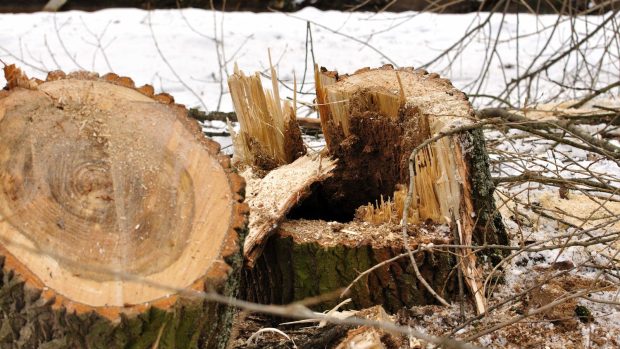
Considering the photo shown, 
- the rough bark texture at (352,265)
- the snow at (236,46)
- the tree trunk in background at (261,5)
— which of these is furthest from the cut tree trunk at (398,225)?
the tree trunk in background at (261,5)

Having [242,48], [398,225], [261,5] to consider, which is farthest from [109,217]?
[261,5]

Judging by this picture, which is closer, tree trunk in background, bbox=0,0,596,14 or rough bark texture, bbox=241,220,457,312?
rough bark texture, bbox=241,220,457,312

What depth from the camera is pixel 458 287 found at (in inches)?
109

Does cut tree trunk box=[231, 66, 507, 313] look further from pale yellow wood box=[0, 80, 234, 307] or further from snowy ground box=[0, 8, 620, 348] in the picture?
snowy ground box=[0, 8, 620, 348]

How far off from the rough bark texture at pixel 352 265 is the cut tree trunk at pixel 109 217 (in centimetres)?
53

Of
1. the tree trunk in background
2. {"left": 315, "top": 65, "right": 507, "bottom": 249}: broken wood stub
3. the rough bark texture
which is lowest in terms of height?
the rough bark texture

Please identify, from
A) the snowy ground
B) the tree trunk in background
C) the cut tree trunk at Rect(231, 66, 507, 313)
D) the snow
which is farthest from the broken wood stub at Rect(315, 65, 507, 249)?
the tree trunk in background

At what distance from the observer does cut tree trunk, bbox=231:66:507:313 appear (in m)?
2.71

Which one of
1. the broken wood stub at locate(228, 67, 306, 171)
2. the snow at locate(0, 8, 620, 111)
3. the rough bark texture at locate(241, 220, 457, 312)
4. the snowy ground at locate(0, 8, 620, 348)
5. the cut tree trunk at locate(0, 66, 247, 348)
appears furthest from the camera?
the snow at locate(0, 8, 620, 111)

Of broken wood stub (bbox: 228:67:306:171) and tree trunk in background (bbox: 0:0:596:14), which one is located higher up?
tree trunk in background (bbox: 0:0:596:14)

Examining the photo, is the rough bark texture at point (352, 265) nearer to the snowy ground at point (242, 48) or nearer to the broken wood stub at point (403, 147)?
the broken wood stub at point (403, 147)

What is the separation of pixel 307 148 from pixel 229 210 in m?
1.14

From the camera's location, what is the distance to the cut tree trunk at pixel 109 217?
2.00m

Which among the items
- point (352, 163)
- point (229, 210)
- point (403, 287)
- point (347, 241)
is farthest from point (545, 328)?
point (229, 210)
